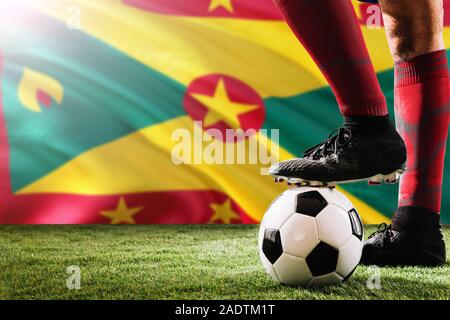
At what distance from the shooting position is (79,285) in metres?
1.37

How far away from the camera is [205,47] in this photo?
269cm

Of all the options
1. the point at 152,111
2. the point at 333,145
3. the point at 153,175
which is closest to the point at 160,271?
the point at 333,145

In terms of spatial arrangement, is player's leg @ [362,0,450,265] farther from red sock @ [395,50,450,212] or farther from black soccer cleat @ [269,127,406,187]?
black soccer cleat @ [269,127,406,187]

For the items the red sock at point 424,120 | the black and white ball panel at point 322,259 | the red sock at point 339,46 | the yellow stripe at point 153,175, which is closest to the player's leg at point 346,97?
the red sock at point 339,46

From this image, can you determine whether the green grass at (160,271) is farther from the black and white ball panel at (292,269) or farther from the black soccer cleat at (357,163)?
the black soccer cleat at (357,163)

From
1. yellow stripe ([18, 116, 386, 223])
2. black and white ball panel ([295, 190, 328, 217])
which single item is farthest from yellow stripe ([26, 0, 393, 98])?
black and white ball panel ([295, 190, 328, 217])

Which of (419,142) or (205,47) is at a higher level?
(205,47)

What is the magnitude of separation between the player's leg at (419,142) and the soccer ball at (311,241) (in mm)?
252

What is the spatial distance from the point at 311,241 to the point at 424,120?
507 mm

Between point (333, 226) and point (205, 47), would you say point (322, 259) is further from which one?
point (205, 47)

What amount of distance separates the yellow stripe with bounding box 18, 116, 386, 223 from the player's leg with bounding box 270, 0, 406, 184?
134 centimetres

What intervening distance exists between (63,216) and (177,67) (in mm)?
887

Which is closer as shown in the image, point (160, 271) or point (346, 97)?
point (346, 97)

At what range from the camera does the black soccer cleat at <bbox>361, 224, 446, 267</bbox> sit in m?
1.55
